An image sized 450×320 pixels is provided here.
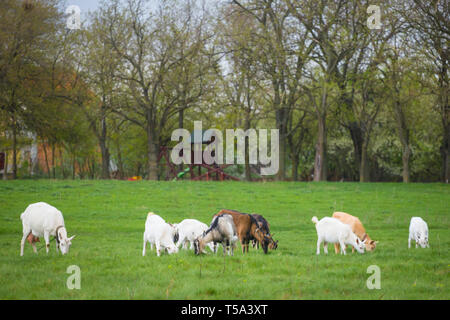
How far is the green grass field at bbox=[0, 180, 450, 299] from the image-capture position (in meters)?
8.43

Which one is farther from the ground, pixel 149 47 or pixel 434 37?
pixel 149 47

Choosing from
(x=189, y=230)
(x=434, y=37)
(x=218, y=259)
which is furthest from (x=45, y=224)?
(x=434, y=37)

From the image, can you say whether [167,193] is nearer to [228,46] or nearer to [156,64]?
[228,46]

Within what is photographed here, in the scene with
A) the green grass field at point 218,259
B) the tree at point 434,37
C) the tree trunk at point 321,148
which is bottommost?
the green grass field at point 218,259

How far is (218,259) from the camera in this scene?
35.4ft

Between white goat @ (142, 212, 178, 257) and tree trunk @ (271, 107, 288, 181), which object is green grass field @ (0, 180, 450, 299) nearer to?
white goat @ (142, 212, 178, 257)

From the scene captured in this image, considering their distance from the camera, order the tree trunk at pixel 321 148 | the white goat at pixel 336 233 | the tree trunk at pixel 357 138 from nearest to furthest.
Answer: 1. the white goat at pixel 336 233
2. the tree trunk at pixel 321 148
3. the tree trunk at pixel 357 138

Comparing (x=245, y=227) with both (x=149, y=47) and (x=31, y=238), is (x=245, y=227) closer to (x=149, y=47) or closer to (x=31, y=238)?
(x=31, y=238)

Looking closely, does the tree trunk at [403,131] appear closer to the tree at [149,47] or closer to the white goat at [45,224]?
the tree at [149,47]

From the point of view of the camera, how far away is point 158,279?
29.8 feet

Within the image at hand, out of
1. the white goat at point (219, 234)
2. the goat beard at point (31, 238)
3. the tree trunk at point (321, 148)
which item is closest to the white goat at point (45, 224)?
the goat beard at point (31, 238)

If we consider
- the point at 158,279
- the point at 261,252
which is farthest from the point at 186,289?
the point at 261,252

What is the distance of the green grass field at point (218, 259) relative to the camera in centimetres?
843

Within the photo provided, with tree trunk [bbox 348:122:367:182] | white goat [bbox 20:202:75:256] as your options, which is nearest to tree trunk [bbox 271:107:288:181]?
tree trunk [bbox 348:122:367:182]
